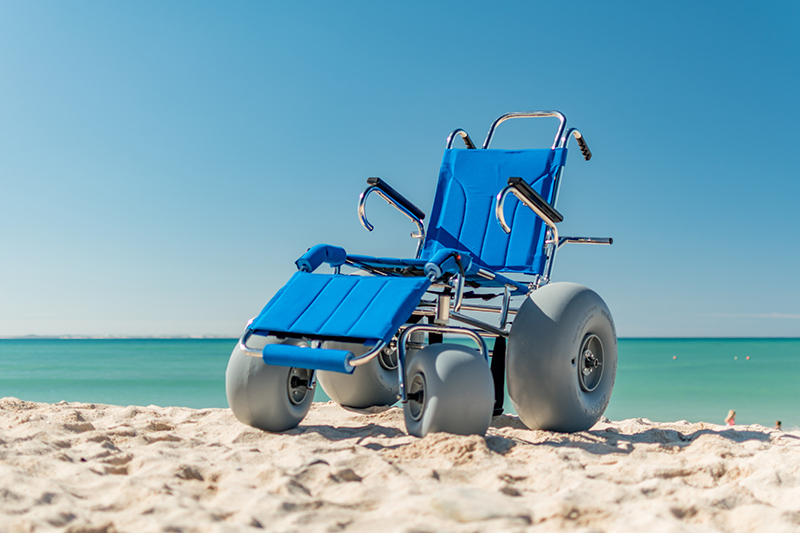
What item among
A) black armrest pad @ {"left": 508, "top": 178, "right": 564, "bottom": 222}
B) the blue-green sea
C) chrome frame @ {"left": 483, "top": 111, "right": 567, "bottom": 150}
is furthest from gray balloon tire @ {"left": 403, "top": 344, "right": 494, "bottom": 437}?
the blue-green sea

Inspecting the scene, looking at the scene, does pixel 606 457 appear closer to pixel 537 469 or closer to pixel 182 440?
pixel 537 469

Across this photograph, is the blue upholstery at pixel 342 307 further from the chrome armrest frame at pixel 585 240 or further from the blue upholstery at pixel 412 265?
the chrome armrest frame at pixel 585 240

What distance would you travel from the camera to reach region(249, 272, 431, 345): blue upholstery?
261cm

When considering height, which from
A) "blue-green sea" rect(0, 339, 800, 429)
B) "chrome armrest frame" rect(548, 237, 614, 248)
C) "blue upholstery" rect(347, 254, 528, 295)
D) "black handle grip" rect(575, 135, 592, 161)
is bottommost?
"blue-green sea" rect(0, 339, 800, 429)

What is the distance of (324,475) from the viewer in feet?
6.60

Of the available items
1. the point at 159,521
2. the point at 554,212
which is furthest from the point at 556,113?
the point at 159,521

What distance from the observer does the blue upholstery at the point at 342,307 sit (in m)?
2.61

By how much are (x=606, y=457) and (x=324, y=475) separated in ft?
4.10

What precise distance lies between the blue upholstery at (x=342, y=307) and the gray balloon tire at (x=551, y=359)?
60cm

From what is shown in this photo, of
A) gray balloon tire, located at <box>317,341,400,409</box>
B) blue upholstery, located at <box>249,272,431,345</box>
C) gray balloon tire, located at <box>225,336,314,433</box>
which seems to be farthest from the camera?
gray balloon tire, located at <box>317,341,400,409</box>

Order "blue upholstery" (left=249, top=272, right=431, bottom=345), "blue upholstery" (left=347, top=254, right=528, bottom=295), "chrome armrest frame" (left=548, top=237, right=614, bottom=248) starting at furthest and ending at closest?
"chrome armrest frame" (left=548, top=237, right=614, bottom=248)
"blue upholstery" (left=347, top=254, right=528, bottom=295)
"blue upholstery" (left=249, top=272, right=431, bottom=345)

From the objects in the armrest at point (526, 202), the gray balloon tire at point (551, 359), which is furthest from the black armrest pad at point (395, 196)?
the gray balloon tire at point (551, 359)

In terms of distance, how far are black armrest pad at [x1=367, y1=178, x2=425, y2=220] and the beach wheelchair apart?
0.08 m

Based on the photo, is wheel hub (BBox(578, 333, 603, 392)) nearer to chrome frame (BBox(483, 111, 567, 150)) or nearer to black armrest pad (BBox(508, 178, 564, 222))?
black armrest pad (BBox(508, 178, 564, 222))
